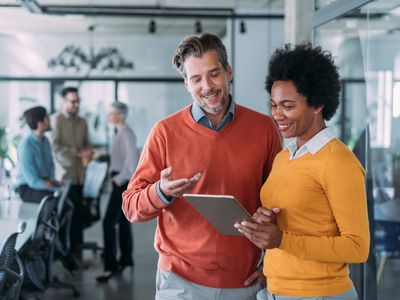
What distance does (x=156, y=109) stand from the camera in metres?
12.1

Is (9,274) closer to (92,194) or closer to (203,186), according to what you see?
(203,186)

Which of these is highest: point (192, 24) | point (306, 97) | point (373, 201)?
point (192, 24)

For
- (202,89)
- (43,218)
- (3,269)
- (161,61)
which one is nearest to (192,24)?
(161,61)

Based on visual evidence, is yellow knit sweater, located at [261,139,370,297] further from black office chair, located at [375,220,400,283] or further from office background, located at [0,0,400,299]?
office background, located at [0,0,400,299]

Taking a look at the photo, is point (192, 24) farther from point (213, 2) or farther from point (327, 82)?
point (327, 82)

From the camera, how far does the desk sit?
13.4 feet

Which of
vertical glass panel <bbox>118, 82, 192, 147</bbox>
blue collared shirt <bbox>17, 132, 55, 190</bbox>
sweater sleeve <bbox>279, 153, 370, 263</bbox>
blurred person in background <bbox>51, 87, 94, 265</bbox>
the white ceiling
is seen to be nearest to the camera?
sweater sleeve <bbox>279, 153, 370, 263</bbox>

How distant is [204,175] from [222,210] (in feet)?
1.21

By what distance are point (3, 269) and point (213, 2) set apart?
7885 mm

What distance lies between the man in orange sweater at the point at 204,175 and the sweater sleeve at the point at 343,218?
18.8 inches

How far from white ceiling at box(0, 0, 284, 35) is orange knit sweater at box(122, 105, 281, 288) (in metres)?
8.10

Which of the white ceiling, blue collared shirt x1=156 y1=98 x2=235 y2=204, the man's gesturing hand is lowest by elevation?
the man's gesturing hand

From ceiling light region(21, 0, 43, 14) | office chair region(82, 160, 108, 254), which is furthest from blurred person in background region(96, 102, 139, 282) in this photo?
ceiling light region(21, 0, 43, 14)

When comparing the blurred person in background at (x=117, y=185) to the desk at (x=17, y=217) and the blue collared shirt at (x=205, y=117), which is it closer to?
the desk at (x=17, y=217)
